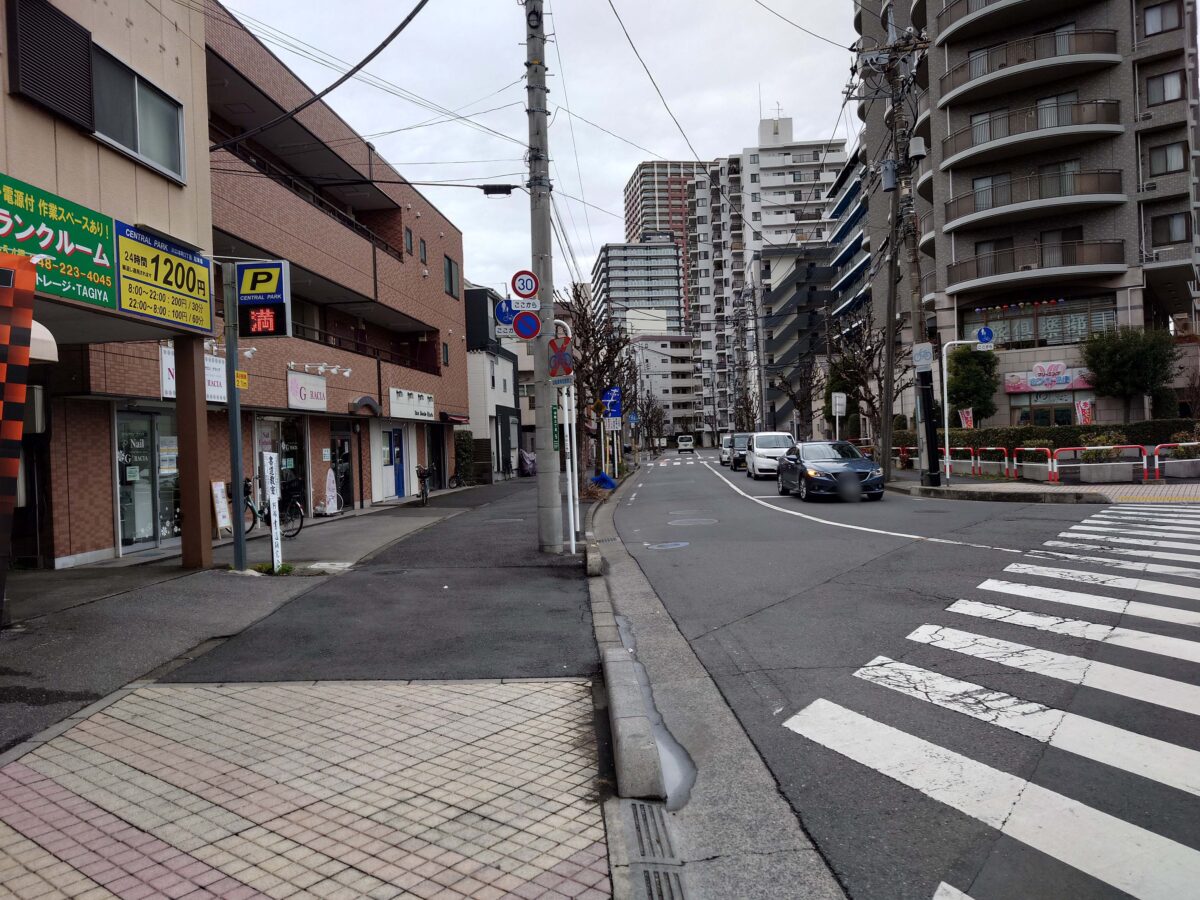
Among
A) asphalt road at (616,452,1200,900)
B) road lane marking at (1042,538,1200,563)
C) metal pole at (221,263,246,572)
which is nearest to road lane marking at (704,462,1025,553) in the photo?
asphalt road at (616,452,1200,900)

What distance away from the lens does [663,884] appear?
123 inches

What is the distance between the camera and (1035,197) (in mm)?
33906

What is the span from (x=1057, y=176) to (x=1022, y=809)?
121ft

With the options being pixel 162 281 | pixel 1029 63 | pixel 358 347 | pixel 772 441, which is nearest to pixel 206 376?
pixel 162 281

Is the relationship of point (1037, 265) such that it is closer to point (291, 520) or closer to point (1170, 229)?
point (1170, 229)

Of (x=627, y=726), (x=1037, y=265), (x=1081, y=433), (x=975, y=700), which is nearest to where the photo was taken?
(x=627, y=726)

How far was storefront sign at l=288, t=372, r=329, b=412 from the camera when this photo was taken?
18062 millimetres

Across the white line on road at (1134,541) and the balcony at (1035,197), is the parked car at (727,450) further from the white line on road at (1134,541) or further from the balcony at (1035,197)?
the white line on road at (1134,541)

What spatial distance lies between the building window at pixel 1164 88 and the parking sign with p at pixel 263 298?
1456 inches

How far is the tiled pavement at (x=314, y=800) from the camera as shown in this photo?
3.14m

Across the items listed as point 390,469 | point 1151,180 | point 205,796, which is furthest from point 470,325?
point 205,796

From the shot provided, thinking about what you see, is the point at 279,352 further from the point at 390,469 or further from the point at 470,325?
the point at 470,325

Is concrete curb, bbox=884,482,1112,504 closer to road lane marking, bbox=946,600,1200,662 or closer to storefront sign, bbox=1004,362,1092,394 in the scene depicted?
road lane marking, bbox=946,600,1200,662

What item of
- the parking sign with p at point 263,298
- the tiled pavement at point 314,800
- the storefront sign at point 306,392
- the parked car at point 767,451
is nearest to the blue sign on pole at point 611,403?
the parked car at point 767,451
